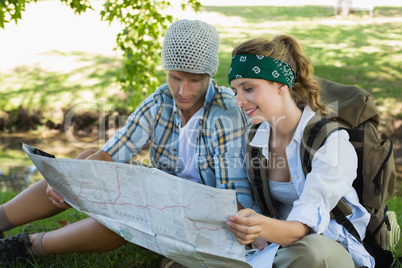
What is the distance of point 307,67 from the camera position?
6.87ft

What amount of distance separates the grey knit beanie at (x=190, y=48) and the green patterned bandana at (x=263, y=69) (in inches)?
10.4

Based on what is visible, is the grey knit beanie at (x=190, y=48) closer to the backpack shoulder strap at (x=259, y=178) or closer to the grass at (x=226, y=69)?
the backpack shoulder strap at (x=259, y=178)

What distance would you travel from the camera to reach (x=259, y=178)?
2078 millimetres

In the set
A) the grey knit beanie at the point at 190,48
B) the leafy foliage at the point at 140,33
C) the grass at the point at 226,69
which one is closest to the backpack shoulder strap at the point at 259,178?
the grey knit beanie at the point at 190,48

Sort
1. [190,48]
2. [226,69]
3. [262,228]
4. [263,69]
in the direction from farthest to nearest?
[226,69] < [190,48] < [263,69] < [262,228]

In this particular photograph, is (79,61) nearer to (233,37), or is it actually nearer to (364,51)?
(233,37)

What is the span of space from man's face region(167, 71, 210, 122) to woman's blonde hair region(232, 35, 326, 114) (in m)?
0.27

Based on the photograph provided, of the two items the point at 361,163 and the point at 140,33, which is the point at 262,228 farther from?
the point at 140,33

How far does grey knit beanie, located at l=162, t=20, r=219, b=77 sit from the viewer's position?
2182mm

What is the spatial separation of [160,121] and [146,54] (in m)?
2.11

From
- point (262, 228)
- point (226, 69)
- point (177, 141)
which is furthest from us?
point (226, 69)

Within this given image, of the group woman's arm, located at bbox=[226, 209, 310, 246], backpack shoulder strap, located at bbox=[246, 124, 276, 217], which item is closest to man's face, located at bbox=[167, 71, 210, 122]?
backpack shoulder strap, located at bbox=[246, 124, 276, 217]

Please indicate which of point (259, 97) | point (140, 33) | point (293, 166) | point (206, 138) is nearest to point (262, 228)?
point (293, 166)

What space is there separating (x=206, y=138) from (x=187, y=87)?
27cm
